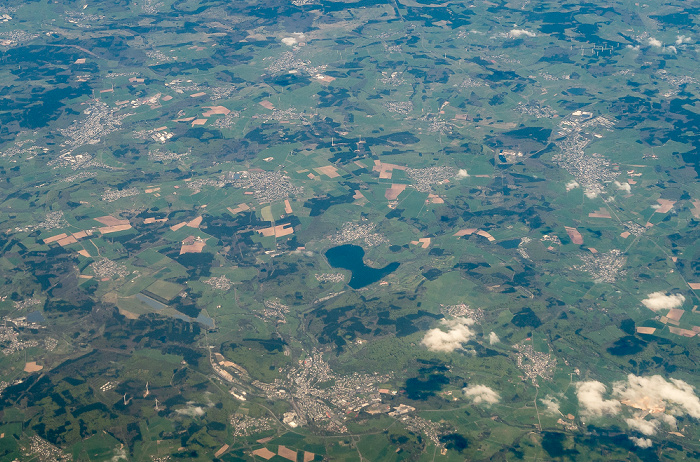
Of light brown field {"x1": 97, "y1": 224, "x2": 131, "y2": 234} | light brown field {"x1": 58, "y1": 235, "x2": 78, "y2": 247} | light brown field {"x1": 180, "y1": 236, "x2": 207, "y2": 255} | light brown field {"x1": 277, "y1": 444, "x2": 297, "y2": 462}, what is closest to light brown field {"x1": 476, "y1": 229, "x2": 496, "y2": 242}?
light brown field {"x1": 180, "y1": 236, "x2": 207, "y2": 255}

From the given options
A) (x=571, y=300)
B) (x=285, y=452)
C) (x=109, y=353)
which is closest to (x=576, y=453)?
(x=571, y=300)

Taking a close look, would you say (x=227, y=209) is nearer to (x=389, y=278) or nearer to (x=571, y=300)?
(x=389, y=278)

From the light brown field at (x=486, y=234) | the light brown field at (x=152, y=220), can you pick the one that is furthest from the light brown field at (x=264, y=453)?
the light brown field at (x=486, y=234)

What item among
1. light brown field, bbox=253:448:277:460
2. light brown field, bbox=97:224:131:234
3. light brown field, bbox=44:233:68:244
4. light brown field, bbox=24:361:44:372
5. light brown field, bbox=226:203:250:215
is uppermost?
light brown field, bbox=44:233:68:244

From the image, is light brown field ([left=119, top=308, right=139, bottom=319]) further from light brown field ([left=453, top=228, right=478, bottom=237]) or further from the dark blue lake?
light brown field ([left=453, top=228, right=478, bottom=237])

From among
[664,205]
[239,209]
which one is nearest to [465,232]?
[664,205]

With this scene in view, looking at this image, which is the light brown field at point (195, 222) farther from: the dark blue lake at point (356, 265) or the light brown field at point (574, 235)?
the light brown field at point (574, 235)
